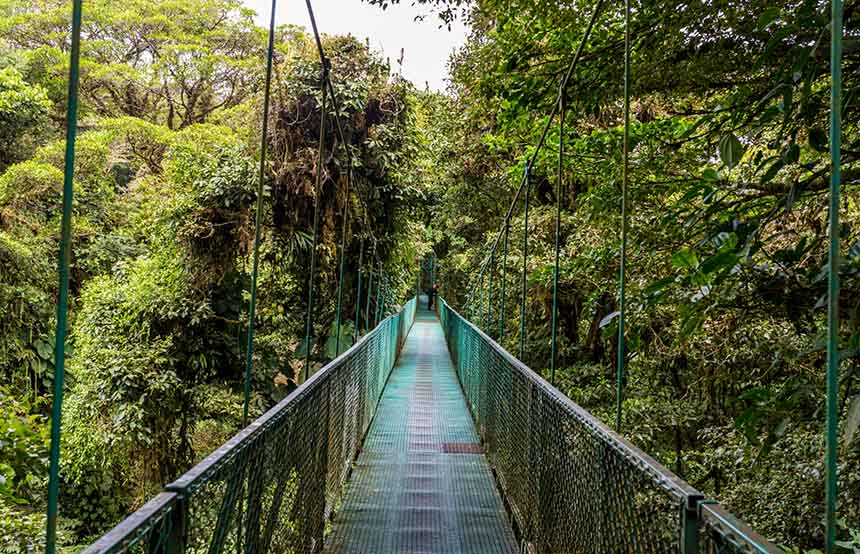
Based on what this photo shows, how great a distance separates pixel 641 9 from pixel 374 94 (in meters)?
5.19

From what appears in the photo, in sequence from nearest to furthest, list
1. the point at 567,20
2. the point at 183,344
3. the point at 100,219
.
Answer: the point at 567,20
the point at 183,344
the point at 100,219

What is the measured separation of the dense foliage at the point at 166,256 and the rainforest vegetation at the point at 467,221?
33mm

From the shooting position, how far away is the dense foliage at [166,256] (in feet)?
19.1

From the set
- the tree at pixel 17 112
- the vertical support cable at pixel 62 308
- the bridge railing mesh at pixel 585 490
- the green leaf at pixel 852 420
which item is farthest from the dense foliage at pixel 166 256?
the green leaf at pixel 852 420

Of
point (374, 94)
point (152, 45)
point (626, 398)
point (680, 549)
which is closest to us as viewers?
point (680, 549)

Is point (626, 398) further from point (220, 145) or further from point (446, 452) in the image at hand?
point (220, 145)

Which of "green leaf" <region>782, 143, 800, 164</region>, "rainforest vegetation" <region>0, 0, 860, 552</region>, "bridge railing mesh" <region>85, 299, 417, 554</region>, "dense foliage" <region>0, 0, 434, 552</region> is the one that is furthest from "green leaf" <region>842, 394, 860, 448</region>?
"dense foliage" <region>0, 0, 434, 552</region>

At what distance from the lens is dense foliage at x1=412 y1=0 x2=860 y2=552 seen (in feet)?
5.46

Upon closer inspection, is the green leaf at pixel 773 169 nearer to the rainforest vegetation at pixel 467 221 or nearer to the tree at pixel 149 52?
the rainforest vegetation at pixel 467 221

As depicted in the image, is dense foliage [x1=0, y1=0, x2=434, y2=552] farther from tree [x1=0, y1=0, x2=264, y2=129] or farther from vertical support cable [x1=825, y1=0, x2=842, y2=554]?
vertical support cable [x1=825, y1=0, x2=842, y2=554]

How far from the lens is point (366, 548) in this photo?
281cm

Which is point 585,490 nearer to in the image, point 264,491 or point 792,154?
point 264,491

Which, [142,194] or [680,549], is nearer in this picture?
[680,549]

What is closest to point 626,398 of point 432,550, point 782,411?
point 432,550
